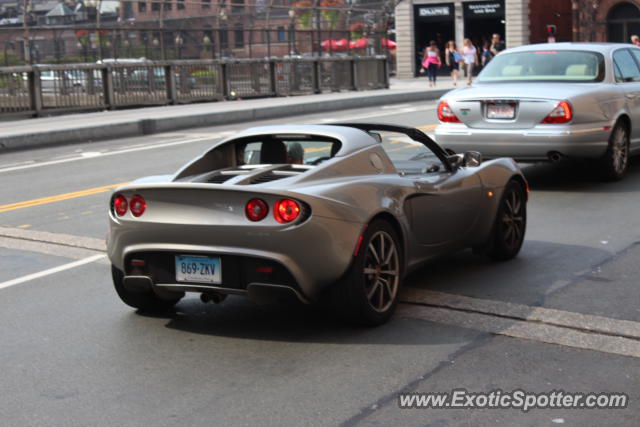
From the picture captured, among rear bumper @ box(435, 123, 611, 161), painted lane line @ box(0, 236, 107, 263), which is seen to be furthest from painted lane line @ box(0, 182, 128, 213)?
rear bumper @ box(435, 123, 611, 161)

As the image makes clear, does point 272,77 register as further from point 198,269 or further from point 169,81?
point 198,269

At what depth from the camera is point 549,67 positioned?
Answer: 471 inches

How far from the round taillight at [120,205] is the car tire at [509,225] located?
2.84 meters

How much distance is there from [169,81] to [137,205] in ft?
70.1

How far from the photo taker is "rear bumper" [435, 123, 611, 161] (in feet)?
35.9

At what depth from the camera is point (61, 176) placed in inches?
555

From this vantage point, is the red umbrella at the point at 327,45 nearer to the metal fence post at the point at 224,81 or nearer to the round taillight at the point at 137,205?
the metal fence post at the point at 224,81

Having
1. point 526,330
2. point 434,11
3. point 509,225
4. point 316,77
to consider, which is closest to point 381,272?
point 526,330

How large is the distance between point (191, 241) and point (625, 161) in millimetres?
7613

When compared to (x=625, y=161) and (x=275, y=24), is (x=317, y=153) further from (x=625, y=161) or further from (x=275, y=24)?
(x=275, y=24)

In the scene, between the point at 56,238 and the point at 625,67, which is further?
the point at 625,67

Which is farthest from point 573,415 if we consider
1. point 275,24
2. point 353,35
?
point 353,35

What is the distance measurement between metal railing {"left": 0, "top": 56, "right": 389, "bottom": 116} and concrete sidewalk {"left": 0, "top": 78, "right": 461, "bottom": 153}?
334 millimetres

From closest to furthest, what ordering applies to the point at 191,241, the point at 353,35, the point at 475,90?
the point at 191,241 < the point at 475,90 < the point at 353,35
